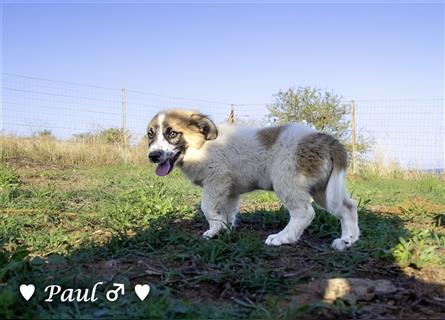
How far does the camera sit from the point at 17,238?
4555 millimetres

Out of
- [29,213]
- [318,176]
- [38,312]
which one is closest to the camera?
[38,312]

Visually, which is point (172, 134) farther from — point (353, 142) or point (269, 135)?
point (353, 142)

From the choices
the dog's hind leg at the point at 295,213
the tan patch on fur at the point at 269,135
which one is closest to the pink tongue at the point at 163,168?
the tan patch on fur at the point at 269,135

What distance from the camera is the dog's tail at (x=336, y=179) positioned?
4051 millimetres

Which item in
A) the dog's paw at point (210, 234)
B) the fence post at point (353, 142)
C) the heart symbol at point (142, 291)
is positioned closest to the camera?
the heart symbol at point (142, 291)

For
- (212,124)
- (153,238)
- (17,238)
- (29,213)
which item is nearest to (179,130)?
(212,124)

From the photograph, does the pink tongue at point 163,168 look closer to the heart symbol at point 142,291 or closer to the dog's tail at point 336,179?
the dog's tail at point 336,179

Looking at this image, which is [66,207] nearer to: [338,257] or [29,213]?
[29,213]

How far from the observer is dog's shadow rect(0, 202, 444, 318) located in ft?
8.59

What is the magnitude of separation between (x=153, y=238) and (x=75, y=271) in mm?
1187

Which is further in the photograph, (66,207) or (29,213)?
(66,207)

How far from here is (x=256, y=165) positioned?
4480mm

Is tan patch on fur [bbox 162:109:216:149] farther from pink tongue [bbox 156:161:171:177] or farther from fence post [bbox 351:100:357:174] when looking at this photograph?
fence post [bbox 351:100:357:174]

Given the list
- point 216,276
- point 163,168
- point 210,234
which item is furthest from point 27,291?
point 163,168
